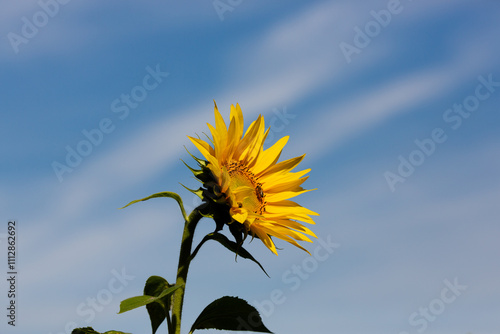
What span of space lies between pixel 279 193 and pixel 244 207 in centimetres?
51

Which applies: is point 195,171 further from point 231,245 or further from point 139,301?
point 139,301

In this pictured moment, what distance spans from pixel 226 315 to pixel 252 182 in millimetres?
924

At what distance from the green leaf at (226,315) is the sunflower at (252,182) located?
40 cm

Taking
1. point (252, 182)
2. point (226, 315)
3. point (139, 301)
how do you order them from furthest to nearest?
point (252, 182) → point (226, 315) → point (139, 301)

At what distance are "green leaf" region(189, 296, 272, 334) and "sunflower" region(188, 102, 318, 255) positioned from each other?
1.31 feet

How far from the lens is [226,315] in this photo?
11.0ft

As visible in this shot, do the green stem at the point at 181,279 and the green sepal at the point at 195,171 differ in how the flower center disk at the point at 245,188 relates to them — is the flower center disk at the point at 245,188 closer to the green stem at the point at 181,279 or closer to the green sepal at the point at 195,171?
the green sepal at the point at 195,171

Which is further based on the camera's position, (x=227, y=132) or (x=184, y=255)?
(x=227, y=132)

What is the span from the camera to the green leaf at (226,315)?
10.9ft

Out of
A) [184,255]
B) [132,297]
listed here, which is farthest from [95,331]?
[184,255]

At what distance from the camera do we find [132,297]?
305 cm

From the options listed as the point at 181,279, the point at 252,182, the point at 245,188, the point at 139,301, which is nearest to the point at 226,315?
the point at 181,279

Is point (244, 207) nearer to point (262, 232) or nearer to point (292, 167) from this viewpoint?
point (262, 232)

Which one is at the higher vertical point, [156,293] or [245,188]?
[245,188]
